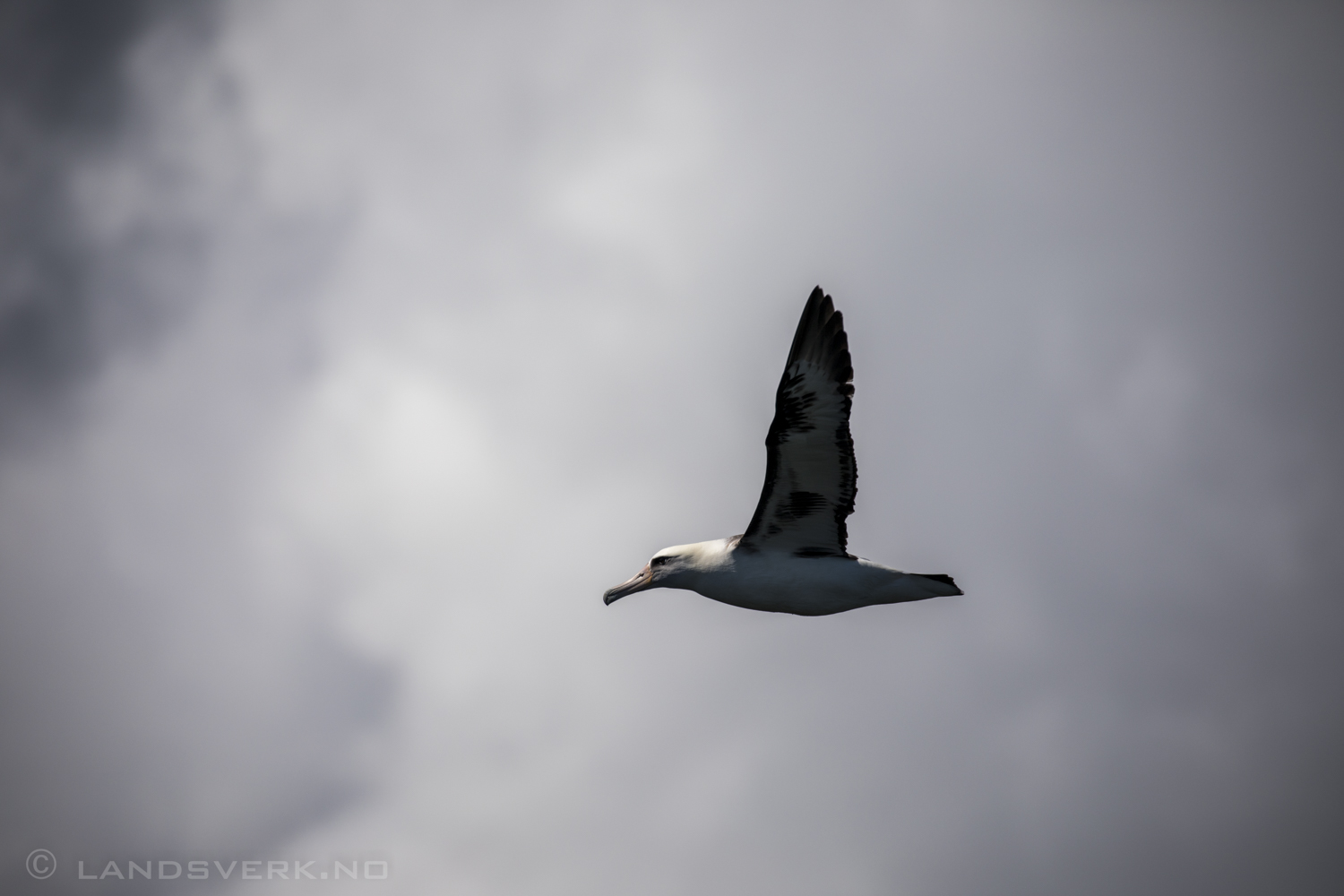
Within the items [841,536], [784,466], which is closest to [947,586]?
[841,536]

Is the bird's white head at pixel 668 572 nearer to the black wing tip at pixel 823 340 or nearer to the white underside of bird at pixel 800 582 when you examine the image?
the white underside of bird at pixel 800 582

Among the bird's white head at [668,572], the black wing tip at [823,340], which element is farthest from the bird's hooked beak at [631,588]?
the black wing tip at [823,340]

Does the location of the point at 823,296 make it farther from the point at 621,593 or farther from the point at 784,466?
the point at 621,593

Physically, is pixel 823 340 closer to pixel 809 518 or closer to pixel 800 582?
pixel 809 518

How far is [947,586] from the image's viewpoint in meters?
15.8

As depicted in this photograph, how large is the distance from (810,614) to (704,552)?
1.91m

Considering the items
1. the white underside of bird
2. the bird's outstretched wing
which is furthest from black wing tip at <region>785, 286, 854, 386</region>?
the white underside of bird

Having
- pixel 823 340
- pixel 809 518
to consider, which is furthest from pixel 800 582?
pixel 823 340

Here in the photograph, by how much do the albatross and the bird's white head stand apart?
Result: 0.20ft

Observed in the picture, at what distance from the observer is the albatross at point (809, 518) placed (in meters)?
15.4

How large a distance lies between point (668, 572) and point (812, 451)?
315 cm

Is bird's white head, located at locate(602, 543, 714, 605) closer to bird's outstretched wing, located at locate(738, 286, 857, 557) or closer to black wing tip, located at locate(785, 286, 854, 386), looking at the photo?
bird's outstretched wing, located at locate(738, 286, 857, 557)

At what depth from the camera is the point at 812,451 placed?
621 inches

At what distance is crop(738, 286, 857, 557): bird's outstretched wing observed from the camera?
15.3m
